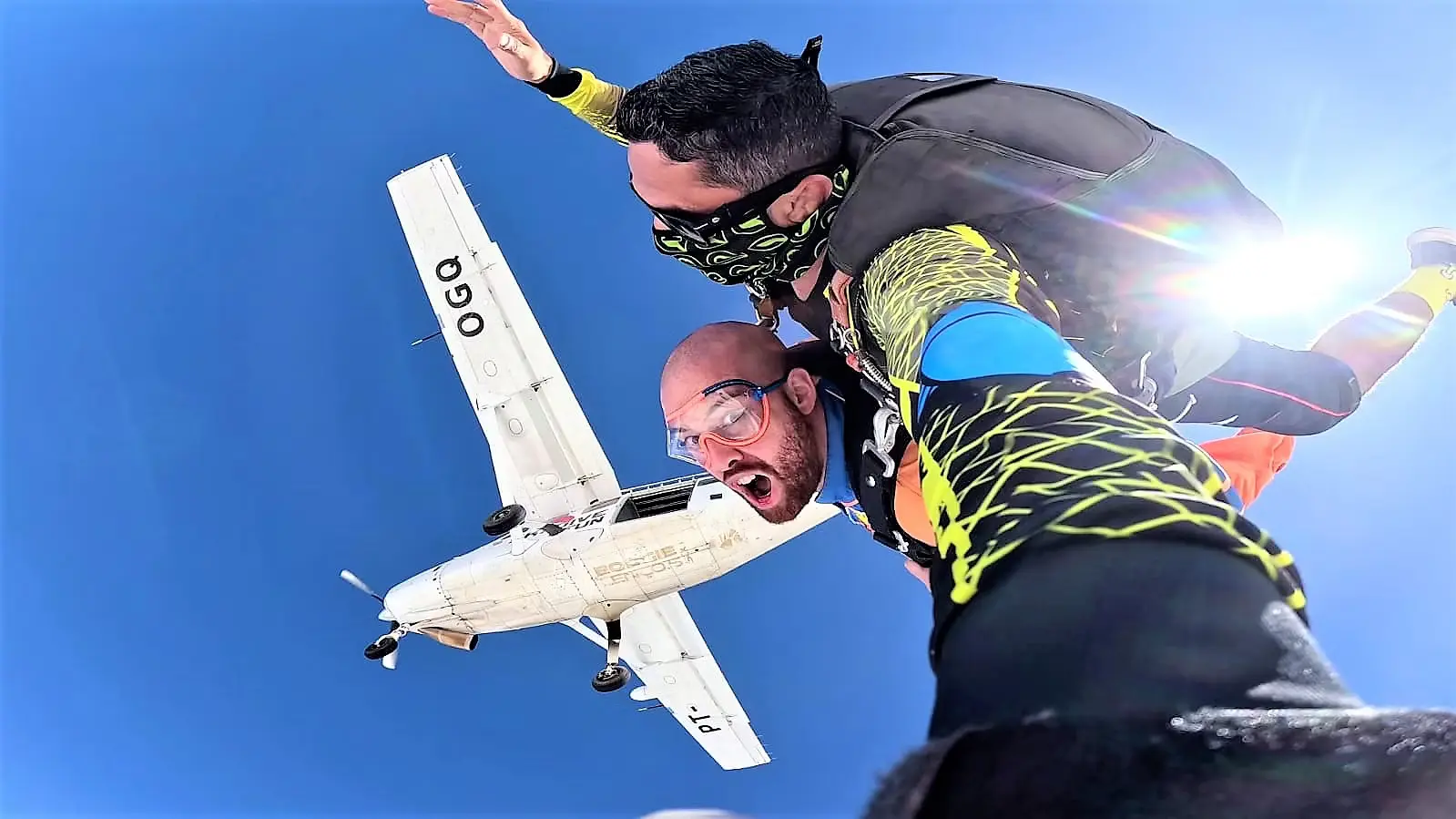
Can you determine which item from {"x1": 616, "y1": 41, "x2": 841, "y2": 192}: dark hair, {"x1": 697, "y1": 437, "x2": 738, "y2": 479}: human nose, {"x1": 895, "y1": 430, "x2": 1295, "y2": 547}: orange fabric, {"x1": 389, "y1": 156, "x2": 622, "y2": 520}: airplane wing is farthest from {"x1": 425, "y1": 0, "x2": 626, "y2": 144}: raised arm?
{"x1": 389, "y1": 156, "x2": 622, "y2": 520}: airplane wing

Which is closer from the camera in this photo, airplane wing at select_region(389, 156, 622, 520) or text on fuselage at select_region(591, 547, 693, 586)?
text on fuselage at select_region(591, 547, 693, 586)

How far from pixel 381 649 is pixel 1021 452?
386 inches

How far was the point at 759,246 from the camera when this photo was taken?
2.32 metres

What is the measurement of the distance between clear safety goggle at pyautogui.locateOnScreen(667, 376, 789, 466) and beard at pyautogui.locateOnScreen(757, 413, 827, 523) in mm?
108

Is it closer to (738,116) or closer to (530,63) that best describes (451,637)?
(530,63)

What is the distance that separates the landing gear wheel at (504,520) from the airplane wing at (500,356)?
2.66 ft

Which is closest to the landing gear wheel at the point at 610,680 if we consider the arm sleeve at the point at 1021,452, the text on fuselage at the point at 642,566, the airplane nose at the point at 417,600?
the text on fuselage at the point at 642,566

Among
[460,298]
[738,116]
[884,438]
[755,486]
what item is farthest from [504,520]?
[738,116]

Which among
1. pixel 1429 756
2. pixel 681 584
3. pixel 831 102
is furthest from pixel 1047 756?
pixel 681 584

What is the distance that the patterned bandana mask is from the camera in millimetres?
2217

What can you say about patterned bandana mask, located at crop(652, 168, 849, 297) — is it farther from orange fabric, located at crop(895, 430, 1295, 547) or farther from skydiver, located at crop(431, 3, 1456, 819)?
orange fabric, located at crop(895, 430, 1295, 547)

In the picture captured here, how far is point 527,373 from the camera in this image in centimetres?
946

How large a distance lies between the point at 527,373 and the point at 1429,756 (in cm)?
941

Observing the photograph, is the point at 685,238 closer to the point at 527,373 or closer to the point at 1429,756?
the point at 1429,756
